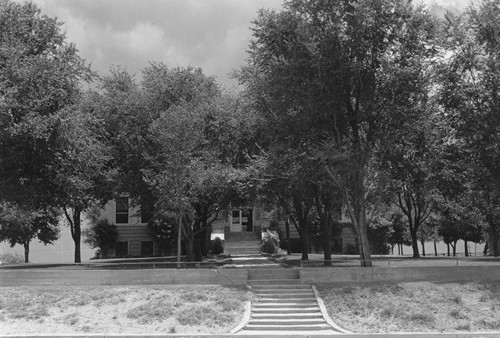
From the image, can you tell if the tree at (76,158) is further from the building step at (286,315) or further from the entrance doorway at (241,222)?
the entrance doorway at (241,222)

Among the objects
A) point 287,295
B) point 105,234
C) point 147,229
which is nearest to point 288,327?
point 287,295

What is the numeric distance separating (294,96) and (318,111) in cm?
120

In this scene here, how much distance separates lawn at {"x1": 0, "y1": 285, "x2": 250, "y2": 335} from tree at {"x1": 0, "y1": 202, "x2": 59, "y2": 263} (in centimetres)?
1980

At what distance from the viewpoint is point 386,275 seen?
1939 cm

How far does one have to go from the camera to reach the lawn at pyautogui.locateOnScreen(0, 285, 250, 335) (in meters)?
15.6

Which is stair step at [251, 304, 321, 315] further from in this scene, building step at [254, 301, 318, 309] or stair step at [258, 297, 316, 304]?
stair step at [258, 297, 316, 304]

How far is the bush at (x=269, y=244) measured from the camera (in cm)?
4112

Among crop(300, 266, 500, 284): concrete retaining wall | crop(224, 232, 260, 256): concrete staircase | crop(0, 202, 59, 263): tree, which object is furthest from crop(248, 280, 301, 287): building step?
crop(0, 202, 59, 263): tree

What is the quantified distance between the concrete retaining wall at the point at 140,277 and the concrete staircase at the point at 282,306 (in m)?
0.91

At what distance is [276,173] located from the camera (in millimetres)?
23578

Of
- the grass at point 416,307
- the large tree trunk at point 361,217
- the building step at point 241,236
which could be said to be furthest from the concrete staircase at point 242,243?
the grass at point 416,307

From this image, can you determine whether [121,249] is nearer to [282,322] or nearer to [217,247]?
[217,247]

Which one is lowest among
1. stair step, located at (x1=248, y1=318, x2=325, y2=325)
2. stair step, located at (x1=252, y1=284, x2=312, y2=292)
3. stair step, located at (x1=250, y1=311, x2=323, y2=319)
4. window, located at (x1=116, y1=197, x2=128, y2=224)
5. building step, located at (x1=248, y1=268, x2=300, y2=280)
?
stair step, located at (x1=248, y1=318, x2=325, y2=325)

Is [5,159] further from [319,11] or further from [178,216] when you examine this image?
[319,11]
